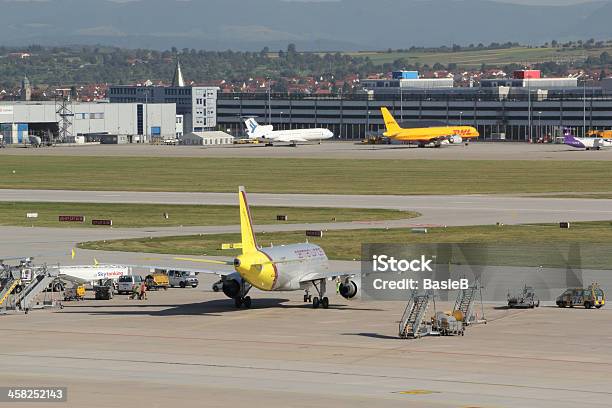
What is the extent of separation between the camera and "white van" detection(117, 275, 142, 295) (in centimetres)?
7506

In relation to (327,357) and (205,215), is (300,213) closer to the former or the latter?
(205,215)

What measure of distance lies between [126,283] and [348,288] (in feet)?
50.3

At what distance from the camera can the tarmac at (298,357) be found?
44.6 metres

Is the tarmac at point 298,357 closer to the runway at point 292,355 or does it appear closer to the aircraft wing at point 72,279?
the runway at point 292,355

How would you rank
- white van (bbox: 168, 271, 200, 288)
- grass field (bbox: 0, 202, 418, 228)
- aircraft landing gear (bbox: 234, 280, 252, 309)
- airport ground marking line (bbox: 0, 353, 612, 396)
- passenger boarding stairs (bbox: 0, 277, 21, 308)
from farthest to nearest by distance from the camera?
grass field (bbox: 0, 202, 418, 228), white van (bbox: 168, 271, 200, 288), passenger boarding stairs (bbox: 0, 277, 21, 308), aircraft landing gear (bbox: 234, 280, 252, 309), airport ground marking line (bbox: 0, 353, 612, 396)

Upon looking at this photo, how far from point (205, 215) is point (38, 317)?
189 ft

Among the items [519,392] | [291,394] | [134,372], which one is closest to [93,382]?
[134,372]

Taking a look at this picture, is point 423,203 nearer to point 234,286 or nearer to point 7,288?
point 234,286

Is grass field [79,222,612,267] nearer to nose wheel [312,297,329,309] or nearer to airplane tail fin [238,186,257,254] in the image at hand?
nose wheel [312,297,329,309]

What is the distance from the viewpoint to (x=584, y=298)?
220 feet

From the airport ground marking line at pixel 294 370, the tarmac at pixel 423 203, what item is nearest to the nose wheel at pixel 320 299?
the airport ground marking line at pixel 294 370

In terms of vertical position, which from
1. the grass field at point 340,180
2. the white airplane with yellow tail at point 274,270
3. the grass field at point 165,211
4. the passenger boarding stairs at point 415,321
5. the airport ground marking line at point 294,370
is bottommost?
the airport ground marking line at point 294,370

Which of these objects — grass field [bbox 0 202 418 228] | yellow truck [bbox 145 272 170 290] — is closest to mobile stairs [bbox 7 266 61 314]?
yellow truck [bbox 145 272 170 290]

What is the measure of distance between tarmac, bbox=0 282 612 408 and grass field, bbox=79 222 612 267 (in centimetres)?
2378
